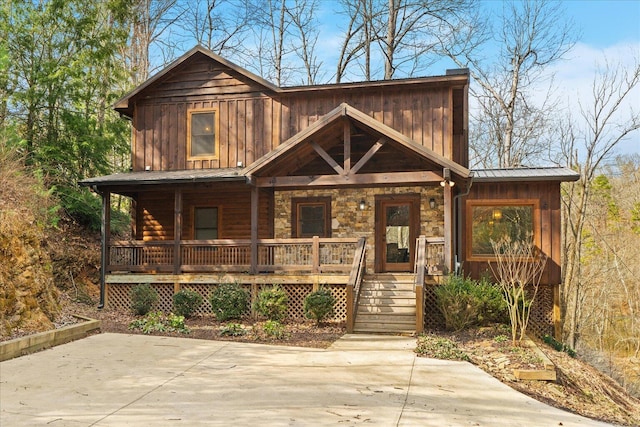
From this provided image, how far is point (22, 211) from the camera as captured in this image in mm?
12125

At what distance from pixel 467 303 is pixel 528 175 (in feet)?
16.9

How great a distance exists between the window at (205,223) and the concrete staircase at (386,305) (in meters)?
5.72

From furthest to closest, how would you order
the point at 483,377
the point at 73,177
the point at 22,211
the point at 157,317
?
the point at 73,177
the point at 157,317
the point at 22,211
the point at 483,377

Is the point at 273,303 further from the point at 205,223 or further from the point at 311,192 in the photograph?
Result: the point at 205,223

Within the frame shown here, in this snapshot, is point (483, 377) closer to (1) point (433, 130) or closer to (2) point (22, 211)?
(1) point (433, 130)

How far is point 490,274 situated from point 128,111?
12657 millimetres

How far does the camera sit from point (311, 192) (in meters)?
17.0

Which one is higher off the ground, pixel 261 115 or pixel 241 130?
pixel 261 115

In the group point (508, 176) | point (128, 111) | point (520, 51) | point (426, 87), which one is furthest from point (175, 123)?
point (520, 51)

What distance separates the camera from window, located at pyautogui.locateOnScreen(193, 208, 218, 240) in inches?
700

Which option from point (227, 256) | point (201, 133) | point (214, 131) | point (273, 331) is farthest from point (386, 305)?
point (201, 133)

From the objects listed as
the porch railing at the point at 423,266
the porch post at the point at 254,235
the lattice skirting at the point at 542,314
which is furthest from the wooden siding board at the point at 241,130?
the lattice skirting at the point at 542,314

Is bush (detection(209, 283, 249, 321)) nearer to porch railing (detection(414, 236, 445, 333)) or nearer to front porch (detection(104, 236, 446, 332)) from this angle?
front porch (detection(104, 236, 446, 332))

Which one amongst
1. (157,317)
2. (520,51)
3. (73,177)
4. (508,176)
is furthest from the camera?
(520,51)
